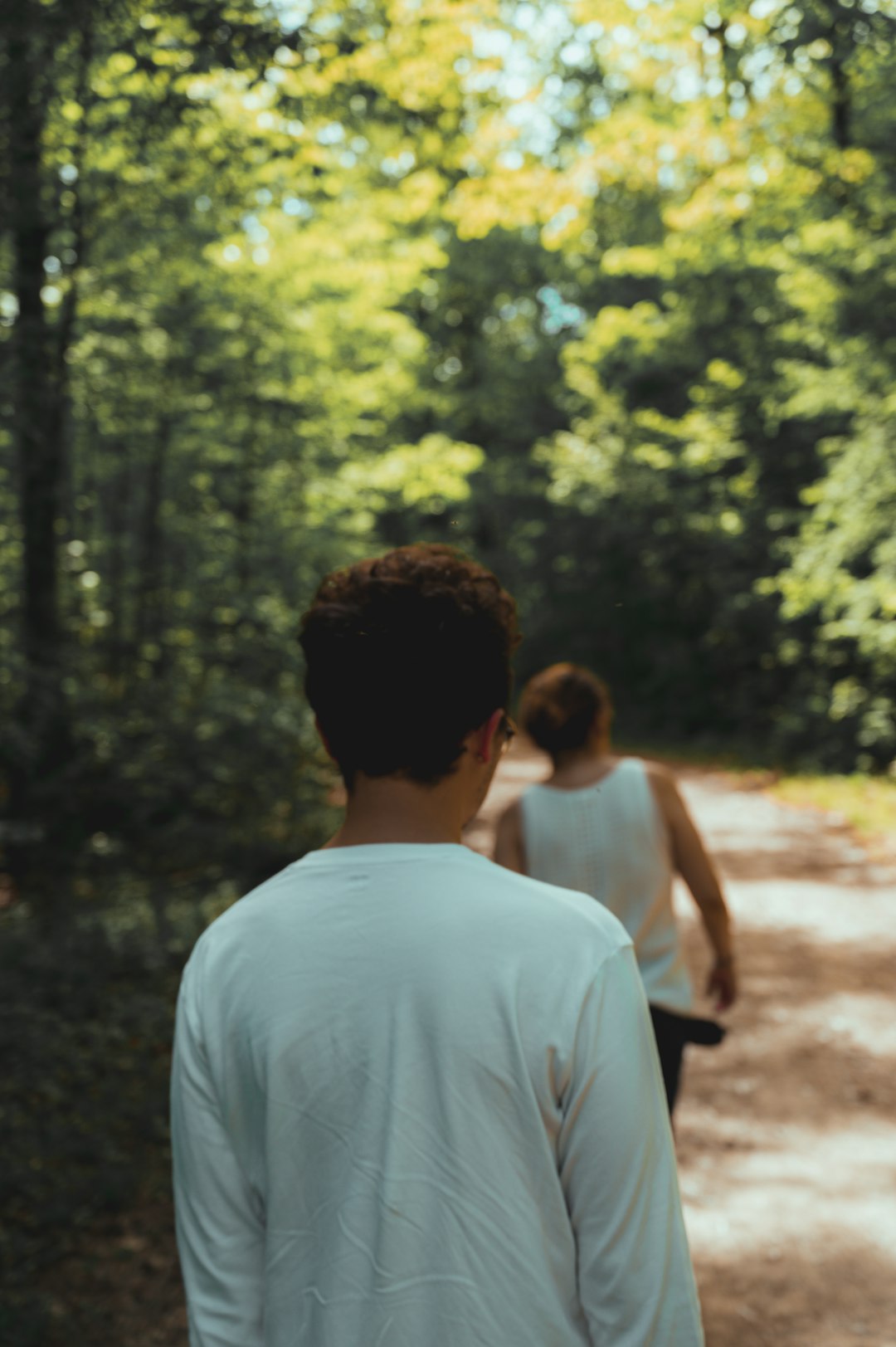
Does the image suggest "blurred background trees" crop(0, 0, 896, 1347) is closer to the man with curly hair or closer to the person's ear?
the man with curly hair

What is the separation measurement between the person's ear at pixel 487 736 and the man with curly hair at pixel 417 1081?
3 centimetres

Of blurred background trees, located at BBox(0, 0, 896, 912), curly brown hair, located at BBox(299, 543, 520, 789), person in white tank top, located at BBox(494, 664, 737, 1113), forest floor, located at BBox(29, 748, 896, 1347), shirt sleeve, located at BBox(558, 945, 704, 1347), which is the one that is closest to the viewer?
shirt sleeve, located at BBox(558, 945, 704, 1347)

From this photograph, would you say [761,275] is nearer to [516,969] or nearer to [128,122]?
[128,122]

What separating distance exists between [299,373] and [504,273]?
55.7ft

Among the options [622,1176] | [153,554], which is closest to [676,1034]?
[622,1176]

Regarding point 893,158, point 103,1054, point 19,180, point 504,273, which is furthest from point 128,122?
point 504,273

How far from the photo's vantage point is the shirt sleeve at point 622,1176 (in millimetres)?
1327

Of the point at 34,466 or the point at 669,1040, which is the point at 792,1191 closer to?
the point at 669,1040

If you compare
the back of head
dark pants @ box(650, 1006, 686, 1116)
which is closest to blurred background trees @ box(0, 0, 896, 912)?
the back of head

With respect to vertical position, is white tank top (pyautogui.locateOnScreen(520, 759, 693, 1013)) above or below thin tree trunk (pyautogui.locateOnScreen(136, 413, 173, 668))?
below

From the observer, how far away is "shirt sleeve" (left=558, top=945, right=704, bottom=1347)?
1327mm

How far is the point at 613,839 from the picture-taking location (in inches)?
134

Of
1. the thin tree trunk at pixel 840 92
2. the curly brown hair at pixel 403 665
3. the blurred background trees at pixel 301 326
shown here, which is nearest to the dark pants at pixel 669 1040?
the blurred background trees at pixel 301 326

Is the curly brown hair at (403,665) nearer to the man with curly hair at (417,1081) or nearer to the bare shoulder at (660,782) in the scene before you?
the man with curly hair at (417,1081)
